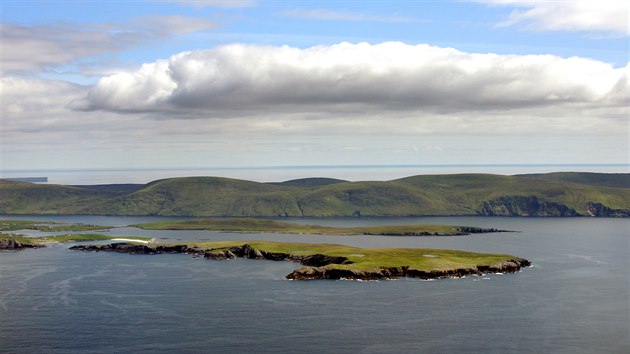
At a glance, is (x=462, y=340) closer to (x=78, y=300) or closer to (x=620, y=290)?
(x=620, y=290)

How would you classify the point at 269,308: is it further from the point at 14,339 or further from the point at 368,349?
the point at 14,339

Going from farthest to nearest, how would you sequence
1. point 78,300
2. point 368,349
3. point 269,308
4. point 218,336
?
point 78,300 < point 269,308 < point 218,336 < point 368,349

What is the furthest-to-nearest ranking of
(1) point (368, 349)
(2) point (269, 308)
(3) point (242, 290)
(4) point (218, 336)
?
(3) point (242, 290) < (2) point (269, 308) < (4) point (218, 336) < (1) point (368, 349)

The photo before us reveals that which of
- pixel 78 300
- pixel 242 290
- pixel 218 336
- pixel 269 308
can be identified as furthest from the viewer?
pixel 242 290

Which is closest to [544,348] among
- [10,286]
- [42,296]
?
[42,296]

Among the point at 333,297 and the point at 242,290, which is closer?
the point at 333,297

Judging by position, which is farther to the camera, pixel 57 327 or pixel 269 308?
pixel 269 308

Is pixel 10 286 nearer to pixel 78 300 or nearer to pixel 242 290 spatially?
pixel 78 300

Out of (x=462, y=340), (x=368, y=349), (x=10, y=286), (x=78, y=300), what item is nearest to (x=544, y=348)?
(x=462, y=340)

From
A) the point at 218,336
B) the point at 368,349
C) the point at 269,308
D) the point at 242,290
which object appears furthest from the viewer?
the point at 242,290
